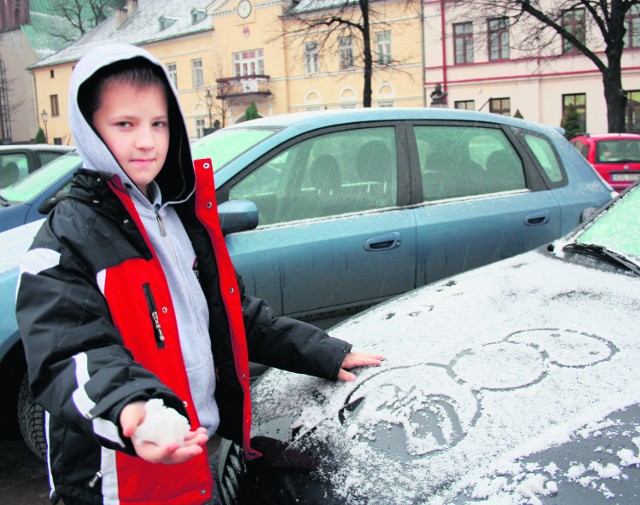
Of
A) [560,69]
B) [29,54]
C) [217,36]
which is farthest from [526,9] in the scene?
[29,54]

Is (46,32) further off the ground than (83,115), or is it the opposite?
(46,32)

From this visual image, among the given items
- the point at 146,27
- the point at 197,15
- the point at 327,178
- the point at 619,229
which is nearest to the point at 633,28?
the point at 197,15

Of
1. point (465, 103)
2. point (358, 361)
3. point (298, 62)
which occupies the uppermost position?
point (298, 62)

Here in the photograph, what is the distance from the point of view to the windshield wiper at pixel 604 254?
2266mm

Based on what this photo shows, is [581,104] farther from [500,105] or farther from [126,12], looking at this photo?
[126,12]

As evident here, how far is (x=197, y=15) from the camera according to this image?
42.0m

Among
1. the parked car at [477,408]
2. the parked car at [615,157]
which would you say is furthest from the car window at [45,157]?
A: the parked car at [615,157]

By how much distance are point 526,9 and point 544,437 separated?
18.5m

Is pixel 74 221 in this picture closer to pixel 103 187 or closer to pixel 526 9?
pixel 103 187

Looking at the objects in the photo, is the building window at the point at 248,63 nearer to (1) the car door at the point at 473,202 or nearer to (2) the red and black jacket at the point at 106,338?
(1) the car door at the point at 473,202

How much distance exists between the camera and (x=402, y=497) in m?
1.40

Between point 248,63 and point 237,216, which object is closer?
point 237,216

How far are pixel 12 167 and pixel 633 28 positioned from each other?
86.9ft

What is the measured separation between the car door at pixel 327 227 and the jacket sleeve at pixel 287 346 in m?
1.34
